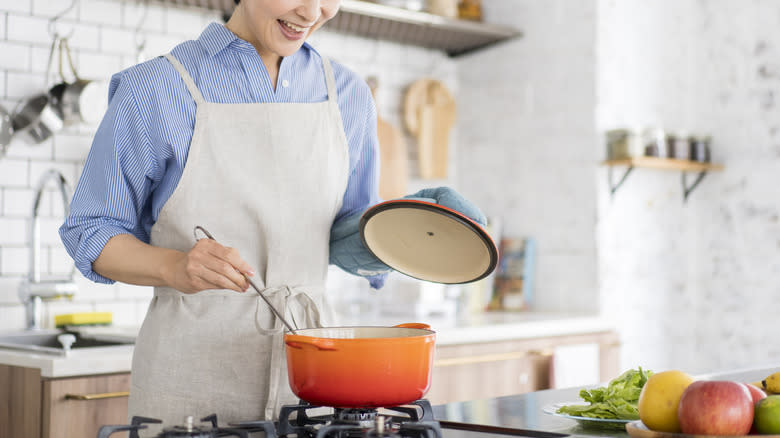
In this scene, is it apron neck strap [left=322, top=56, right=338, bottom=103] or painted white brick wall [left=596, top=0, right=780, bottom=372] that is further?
painted white brick wall [left=596, top=0, right=780, bottom=372]

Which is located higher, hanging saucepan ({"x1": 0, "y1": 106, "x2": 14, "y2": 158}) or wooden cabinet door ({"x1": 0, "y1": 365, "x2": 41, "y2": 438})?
hanging saucepan ({"x1": 0, "y1": 106, "x2": 14, "y2": 158})

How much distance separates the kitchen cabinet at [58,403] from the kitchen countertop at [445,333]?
0.03m

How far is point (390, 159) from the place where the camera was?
12.0ft

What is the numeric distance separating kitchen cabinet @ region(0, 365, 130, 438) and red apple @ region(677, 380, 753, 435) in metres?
1.60

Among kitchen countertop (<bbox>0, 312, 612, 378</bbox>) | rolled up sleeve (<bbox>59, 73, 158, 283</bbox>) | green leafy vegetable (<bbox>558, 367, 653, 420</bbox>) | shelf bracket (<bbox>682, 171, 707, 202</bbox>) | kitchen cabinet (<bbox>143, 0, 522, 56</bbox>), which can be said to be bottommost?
kitchen countertop (<bbox>0, 312, 612, 378</bbox>)

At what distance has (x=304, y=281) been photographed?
5.07 feet

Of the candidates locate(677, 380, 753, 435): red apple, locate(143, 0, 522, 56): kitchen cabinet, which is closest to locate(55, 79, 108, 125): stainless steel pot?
locate(143, 0, 522, 56): kitchen cabinet

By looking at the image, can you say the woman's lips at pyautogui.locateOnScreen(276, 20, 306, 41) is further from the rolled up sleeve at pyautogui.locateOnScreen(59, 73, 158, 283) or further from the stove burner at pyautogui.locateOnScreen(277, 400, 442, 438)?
the stove burner at pyautogui.locateOnScreen(277, 400, 442, 438)

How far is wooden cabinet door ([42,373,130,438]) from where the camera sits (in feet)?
7.15

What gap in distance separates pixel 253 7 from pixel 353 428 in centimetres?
77

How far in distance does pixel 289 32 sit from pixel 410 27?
2298mm

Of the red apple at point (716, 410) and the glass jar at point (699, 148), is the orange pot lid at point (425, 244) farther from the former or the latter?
the glass jar at point (699, 148)

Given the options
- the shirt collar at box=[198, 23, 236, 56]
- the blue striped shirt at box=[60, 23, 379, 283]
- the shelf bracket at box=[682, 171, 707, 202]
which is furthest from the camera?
the shelf bracket at box=[682, 171, 707, 202]

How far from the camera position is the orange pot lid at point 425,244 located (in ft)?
4.57
